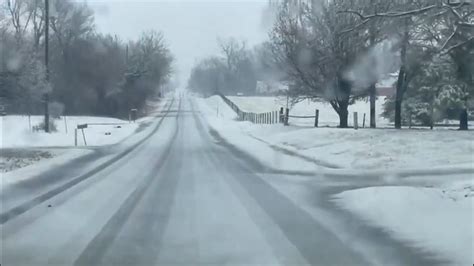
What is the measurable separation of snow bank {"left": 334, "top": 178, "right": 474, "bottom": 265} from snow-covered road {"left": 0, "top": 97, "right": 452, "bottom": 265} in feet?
1.12

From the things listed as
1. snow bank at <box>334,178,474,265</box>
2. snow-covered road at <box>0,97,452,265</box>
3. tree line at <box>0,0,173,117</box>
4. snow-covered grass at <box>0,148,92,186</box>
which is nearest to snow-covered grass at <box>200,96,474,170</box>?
snow-covered road at <box>0,97,452,265</box>

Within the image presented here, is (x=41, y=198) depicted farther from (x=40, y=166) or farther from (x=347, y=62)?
(x=347, y=62)

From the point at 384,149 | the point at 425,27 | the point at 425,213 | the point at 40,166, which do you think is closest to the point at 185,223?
the point at 425,213

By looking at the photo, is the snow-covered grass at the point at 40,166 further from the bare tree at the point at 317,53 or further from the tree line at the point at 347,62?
the bare tree at the point at 317,53

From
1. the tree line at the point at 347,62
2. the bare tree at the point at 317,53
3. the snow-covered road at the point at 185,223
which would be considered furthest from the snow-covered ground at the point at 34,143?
the tree line at the point at 347,62

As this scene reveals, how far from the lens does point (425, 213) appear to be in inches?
441

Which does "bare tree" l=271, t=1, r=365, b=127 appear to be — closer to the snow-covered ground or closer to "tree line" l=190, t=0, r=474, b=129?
"tree line" l=190, t=0, r=474, b=129

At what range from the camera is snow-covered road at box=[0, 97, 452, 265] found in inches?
333

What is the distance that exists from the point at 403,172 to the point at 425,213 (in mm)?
6474

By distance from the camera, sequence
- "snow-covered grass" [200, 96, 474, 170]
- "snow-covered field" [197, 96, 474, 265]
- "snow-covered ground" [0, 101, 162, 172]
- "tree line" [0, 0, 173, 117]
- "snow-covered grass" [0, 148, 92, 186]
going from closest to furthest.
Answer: "snow-covered field" [197, 96, 474, 265], "snow-covered grass" [0, 148, 92, 186], "snow-covered grass" [200, 96, 474, 170], "snow-covered ground" [0, 101, 162, 172], "tree line" [0, 0, 173, 117]

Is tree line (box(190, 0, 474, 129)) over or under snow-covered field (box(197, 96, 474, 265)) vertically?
over

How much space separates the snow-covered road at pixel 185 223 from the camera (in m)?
8.46

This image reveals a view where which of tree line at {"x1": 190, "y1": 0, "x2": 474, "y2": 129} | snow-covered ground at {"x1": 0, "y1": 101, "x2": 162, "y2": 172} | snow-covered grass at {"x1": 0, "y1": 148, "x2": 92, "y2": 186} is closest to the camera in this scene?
snow-covered grass at {"x1": 0, "y1": 148, "x2": 92, "y2": 186}

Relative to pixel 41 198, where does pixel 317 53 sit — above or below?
above
